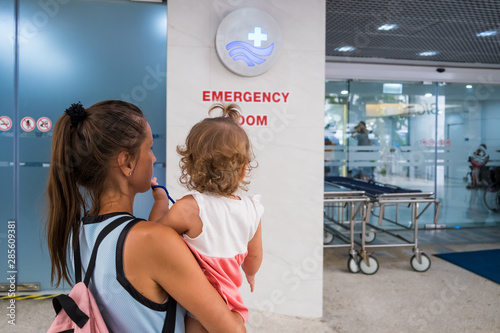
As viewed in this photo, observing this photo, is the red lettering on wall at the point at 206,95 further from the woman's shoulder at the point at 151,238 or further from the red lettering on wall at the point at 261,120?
the woman's shoulder at the point at 151,238

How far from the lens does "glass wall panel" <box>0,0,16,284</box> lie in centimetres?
336

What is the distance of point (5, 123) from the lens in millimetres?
3416

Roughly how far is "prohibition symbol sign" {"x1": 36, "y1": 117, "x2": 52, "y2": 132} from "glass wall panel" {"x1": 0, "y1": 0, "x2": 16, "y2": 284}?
21 cm

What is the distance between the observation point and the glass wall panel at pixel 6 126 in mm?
3359

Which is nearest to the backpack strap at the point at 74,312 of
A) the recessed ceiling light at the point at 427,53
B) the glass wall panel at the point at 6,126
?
the glass wall panel at the point at 6,126

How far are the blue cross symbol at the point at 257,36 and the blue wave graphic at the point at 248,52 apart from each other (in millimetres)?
36

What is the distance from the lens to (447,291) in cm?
404

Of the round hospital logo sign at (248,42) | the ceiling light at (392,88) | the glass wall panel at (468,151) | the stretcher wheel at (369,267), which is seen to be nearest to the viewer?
the round hospital logo sign at (248,42)

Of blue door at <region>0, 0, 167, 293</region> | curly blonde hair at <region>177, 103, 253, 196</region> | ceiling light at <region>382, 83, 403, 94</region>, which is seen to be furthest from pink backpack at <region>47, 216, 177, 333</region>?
ceiling light at <region>382, 83, 403, 94</region>

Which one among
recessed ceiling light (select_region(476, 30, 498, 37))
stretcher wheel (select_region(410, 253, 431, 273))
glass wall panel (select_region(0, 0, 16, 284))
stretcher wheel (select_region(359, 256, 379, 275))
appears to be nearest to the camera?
glass wall panel (select_region(0, 0, 16, 284))

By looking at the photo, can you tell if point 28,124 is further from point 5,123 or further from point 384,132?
point 384,132

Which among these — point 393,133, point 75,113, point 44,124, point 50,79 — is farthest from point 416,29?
point 75,113

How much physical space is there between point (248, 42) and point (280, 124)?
2.02 ft

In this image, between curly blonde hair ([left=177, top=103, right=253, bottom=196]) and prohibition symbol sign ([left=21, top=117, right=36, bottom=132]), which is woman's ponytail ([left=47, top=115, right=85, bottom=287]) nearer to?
curly blonde hair ([left=177, top=103, right=253, bottom=196])
